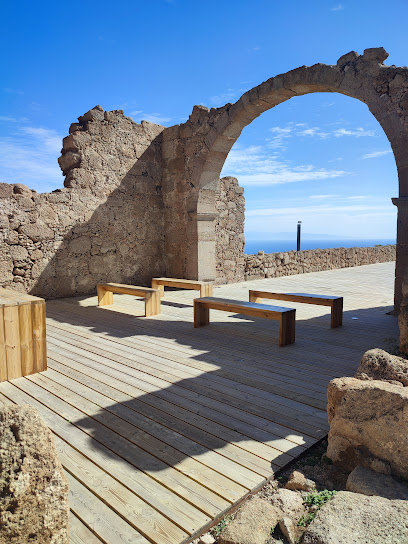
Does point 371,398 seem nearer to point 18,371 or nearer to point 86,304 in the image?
point 18,371

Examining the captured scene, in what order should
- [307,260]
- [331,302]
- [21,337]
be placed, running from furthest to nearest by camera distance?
[307,260], [331,302], [21,337]

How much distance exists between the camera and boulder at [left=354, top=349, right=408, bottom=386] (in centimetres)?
220

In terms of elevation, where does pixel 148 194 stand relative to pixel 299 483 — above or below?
above

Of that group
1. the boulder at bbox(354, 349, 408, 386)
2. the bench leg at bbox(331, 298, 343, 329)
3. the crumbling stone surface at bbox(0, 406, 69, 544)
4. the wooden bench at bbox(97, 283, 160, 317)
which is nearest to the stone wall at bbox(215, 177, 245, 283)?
the wooden bench at bbox(97, 283, 160, 317)

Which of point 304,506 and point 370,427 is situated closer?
point 304,506

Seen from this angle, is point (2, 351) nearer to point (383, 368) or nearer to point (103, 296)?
point (383, 368)

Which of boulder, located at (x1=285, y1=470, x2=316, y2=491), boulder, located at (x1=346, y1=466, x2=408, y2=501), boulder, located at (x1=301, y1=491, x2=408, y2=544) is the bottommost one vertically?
boulder, located at (x1=285, y1=470, x2=316, y2=491)

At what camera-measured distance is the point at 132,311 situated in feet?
19.8

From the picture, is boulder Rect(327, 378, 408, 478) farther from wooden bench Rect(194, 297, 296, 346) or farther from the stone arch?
the stone arch

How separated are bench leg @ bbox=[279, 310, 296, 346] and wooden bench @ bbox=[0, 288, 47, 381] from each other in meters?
2.31

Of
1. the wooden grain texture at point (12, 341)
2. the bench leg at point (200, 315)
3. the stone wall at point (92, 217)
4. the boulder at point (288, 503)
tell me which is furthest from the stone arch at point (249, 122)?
the wooden grain texture at point (12, 341)

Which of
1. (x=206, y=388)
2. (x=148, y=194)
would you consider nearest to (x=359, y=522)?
(x=206, y=388)

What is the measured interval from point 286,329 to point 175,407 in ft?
6.12

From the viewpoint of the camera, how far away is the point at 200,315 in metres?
5.01
